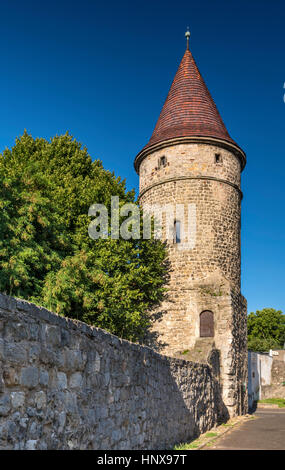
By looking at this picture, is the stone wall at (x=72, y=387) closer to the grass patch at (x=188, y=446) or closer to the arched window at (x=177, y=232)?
the grass patch at (x=188, y=446)

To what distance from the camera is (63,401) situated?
4.50m

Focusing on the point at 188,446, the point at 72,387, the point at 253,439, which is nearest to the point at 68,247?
the point at 188,446

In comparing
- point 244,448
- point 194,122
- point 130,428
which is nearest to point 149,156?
point 194,122

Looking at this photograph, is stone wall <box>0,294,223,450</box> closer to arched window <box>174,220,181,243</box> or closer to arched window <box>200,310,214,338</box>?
arched window <box>200,310,214,338</box>

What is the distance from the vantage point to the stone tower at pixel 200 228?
62.6 ft

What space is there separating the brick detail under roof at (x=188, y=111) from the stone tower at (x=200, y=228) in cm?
6

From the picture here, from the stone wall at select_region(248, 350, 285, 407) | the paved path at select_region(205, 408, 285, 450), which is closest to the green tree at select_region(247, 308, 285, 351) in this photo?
the stone wall at select_region(248, 350, 285, 407)

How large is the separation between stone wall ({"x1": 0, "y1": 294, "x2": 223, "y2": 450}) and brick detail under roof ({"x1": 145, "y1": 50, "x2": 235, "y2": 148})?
50.2 feet

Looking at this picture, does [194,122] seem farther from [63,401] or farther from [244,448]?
[63,401]

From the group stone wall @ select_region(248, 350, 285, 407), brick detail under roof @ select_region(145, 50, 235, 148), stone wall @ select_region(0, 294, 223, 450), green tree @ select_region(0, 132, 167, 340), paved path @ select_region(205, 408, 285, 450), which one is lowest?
stone wall @ select_region(248, 350, 285, 407)

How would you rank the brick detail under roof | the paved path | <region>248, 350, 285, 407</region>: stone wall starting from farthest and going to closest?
<region>248, 350, 285, 407</region>: stone wall < the brick detail under roof < the paved path

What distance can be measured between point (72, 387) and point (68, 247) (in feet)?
34.8

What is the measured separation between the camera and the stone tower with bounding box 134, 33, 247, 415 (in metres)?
19.1

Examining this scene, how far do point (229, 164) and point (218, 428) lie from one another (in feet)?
40.4
